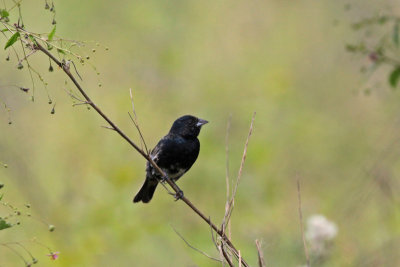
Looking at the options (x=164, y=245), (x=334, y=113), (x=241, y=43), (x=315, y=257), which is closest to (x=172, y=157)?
(x=164, y=245)

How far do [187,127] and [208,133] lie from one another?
1676 mm

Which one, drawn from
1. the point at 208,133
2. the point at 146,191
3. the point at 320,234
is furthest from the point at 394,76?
the point at 208,133

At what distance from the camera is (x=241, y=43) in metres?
9.02

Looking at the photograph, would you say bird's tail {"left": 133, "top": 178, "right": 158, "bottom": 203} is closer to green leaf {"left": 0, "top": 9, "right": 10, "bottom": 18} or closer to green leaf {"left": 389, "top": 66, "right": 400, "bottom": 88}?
green leaf {"left": 389, "top": 66, "right": 400, "bottom": 88}

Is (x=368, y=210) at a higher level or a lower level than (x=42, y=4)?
lower

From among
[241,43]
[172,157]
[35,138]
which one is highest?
[241,43]

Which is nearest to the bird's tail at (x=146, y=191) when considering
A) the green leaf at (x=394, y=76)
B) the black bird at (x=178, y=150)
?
the black bird at (x=178, y=150)

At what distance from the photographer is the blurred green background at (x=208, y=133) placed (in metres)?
5.21

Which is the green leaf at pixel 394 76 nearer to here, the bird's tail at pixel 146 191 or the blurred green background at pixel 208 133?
the blurred green background at pixel 208 133

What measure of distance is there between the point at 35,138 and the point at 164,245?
2.62 m

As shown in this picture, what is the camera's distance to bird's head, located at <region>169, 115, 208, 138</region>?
4.93 meters

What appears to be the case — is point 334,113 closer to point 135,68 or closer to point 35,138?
point 135,68

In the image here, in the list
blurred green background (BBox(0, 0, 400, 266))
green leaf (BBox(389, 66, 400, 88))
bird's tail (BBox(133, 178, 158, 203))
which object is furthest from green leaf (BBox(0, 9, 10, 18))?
bird's tail (BBox(133, 178, 158, 203))

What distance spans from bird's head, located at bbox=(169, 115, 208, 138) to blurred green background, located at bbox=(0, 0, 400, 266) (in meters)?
0.75
